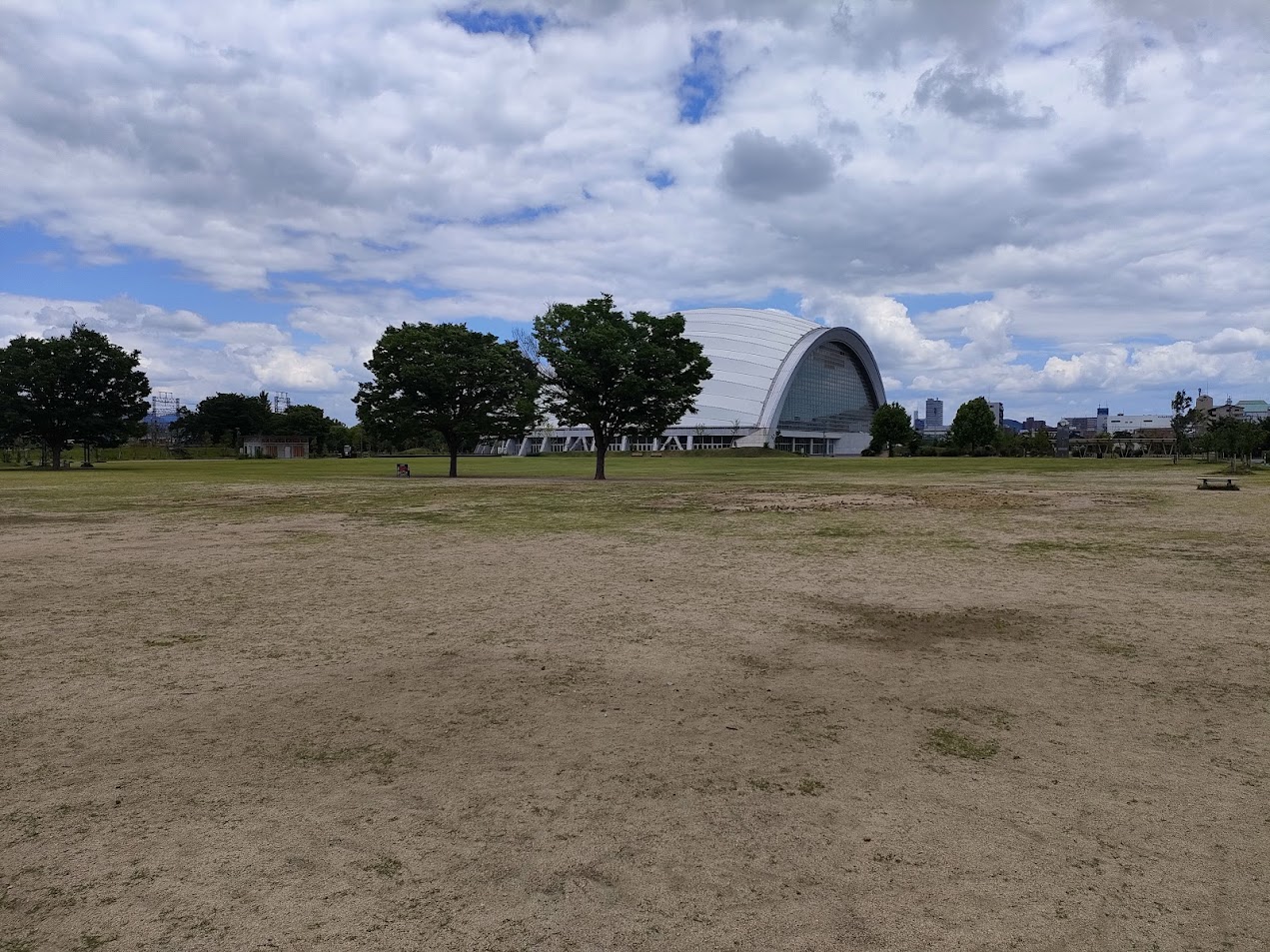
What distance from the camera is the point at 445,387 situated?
37.8 meters

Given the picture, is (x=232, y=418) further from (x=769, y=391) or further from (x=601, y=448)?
A: (x=601, y=448)

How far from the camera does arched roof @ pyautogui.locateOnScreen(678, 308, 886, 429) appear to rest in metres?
114

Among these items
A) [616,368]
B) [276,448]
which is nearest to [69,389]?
[616,368]

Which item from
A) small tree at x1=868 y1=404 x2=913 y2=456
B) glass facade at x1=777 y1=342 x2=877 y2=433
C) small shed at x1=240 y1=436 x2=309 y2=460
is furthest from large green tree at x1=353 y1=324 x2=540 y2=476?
glass facade at x1=777 y1=342 x2=877 y2=433

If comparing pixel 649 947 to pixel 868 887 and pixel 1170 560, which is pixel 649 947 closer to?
pixel 868 887

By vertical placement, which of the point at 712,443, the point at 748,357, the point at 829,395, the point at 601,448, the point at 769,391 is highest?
the point at 748,357

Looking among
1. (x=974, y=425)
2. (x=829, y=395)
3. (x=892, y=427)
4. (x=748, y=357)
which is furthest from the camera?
(x=829, y=395)

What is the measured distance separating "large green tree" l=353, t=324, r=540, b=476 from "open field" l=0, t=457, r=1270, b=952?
2826cm

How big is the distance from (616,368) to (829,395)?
106 m

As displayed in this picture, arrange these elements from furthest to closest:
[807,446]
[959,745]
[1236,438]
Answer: [807,446] < [1236,438] < [959,745]

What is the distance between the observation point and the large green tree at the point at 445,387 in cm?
3791

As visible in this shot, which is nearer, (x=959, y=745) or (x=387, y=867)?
(x=387, y=867)

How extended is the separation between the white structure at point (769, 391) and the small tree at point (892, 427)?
17897 millimetres

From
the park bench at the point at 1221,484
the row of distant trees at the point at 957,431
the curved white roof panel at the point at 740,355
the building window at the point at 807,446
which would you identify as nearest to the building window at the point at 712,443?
the curved white roof panel at the point at 740,355
